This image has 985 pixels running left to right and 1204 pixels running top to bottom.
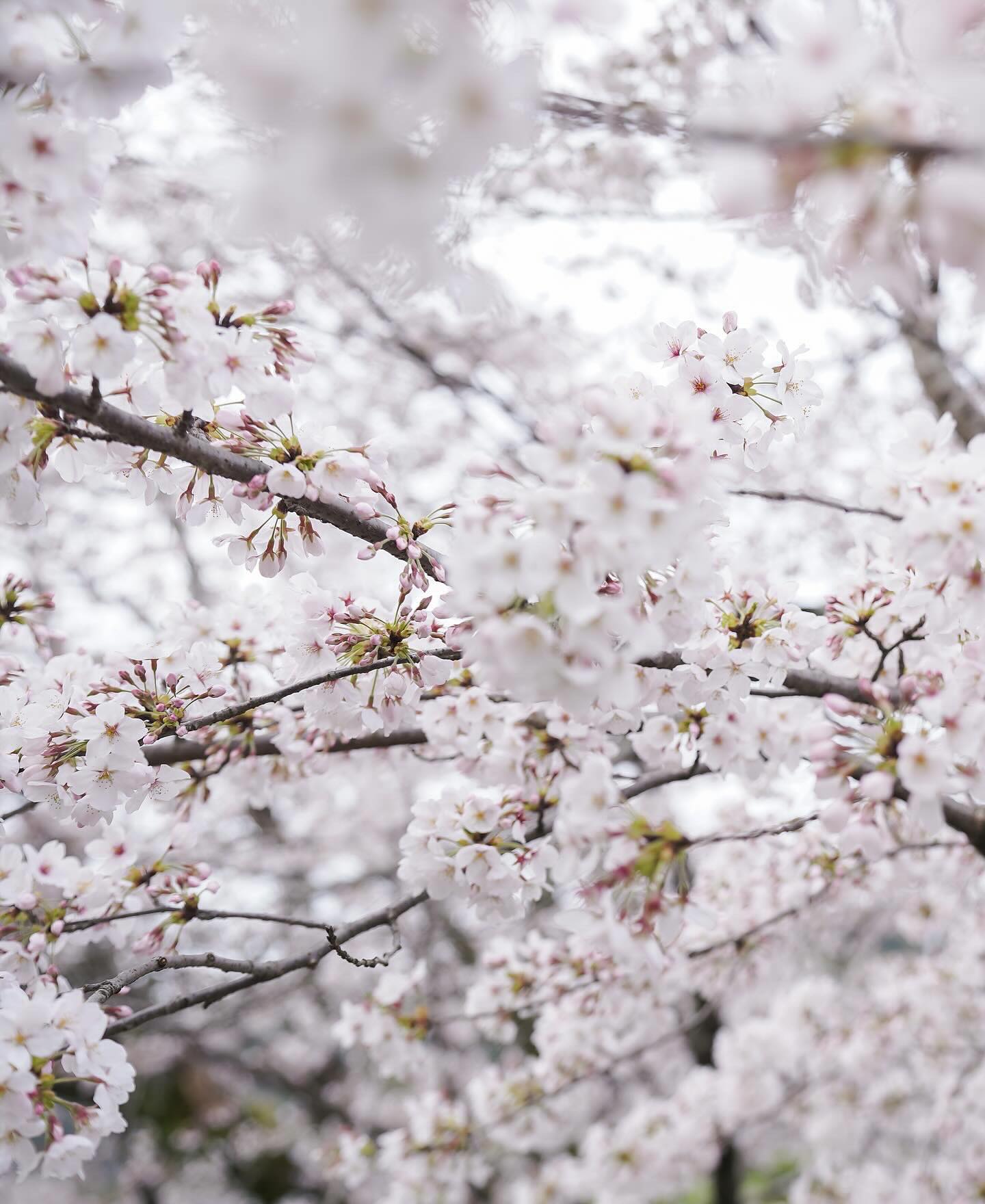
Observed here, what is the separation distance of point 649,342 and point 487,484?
2.78 feet

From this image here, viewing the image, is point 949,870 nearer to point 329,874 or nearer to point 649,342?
point 649,342

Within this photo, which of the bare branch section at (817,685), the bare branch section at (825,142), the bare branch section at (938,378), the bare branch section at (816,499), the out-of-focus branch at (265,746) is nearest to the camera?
the bare branch section at (825,142)

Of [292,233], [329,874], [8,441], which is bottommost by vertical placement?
[329,874]

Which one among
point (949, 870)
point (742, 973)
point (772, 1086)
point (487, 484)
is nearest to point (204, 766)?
point (487, 484)

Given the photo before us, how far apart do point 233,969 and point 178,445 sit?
1.13 metres

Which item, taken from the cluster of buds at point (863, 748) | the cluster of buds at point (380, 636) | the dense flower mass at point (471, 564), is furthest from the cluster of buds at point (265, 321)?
the cluster of buds at point (863, 748)

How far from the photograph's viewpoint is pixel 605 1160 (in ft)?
14.9

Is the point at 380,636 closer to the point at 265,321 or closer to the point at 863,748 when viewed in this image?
the point at 265,321

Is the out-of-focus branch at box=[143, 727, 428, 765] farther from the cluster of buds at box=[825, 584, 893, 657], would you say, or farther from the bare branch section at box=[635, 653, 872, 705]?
the cluster of buds at box=[825, 584, 893, 657]

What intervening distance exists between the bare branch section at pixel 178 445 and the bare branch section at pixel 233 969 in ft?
2.96

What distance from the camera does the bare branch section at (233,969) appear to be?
5.51 feet

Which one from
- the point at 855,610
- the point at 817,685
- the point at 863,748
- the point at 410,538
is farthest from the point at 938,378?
the point at 410,538

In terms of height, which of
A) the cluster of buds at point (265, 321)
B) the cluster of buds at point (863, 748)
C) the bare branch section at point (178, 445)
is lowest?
the cluster of buds at point (863, 748)

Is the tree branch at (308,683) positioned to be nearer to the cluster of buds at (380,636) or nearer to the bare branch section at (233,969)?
the cluster of buds at (380,636)
